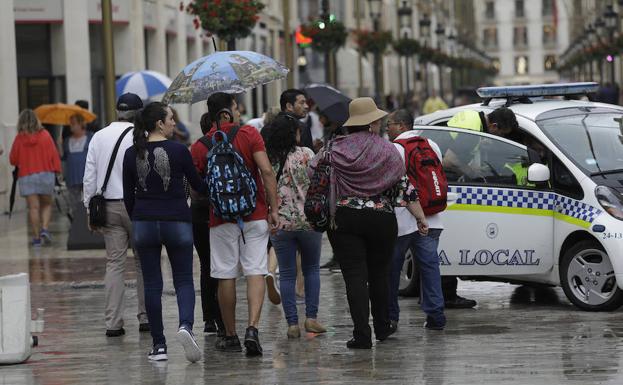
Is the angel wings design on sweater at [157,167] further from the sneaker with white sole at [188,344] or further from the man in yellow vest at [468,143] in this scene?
the man in yellow vest at [468,143]

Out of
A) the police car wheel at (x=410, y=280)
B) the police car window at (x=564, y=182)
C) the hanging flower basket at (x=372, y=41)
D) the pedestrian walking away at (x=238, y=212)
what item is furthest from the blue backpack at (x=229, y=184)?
the hanging flower basket at (x=372, y=41)

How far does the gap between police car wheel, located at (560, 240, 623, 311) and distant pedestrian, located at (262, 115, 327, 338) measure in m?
2.25

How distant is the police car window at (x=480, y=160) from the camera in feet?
42.0

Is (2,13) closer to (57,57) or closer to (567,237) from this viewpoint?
(57,57)

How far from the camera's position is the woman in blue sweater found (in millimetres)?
10164

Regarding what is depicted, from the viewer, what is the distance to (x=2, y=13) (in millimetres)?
27609

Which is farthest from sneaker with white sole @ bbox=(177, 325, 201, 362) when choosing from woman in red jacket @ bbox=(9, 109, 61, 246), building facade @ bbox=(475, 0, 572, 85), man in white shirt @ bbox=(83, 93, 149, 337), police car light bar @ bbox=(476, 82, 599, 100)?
building facade @ bbox=(475, 0, 572, 85)

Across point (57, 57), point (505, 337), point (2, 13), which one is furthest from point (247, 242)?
point (57, 57)

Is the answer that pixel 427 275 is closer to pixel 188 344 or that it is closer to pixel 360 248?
pixel 360 248

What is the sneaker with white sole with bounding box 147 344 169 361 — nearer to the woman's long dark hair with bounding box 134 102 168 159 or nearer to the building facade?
the woman's long dark hair with bounding box 134 102 168 159

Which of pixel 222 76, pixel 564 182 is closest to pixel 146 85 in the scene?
pixel 564 182

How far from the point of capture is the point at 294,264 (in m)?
11.5

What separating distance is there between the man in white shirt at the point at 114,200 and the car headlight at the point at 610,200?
368 centimetres

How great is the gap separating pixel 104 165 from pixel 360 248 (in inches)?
88.7
